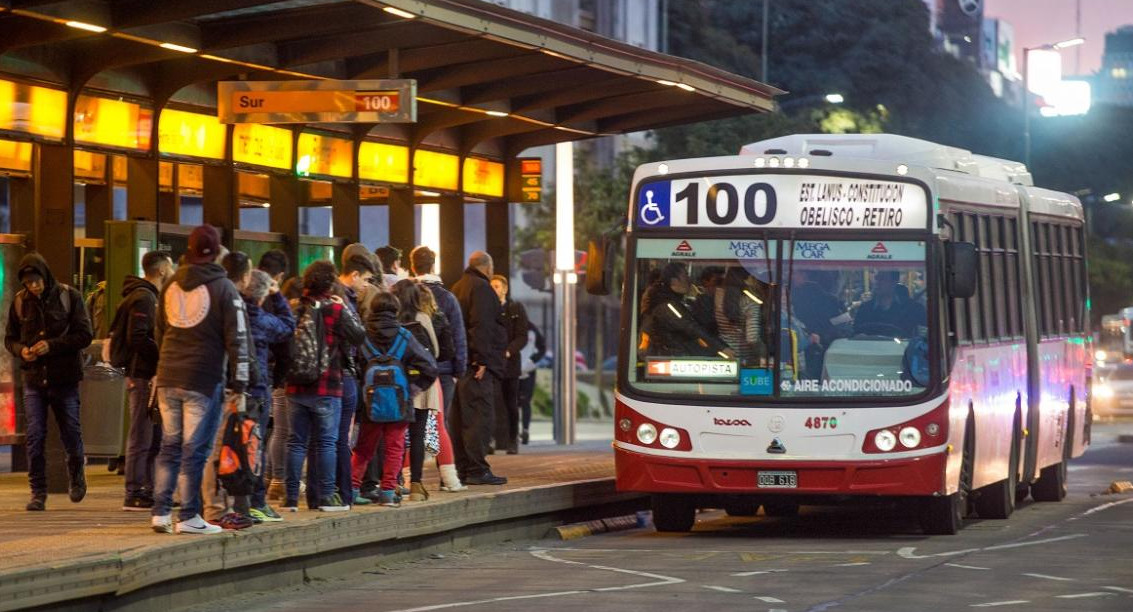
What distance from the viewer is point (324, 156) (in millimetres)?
20844

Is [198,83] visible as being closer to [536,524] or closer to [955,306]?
[536,524]

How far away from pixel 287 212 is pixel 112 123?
10.3 ft

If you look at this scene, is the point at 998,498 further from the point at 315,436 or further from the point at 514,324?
the point at 315,436

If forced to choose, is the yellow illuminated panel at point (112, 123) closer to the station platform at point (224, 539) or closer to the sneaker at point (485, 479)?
the station platform at point (224, 539)

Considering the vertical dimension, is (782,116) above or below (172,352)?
above

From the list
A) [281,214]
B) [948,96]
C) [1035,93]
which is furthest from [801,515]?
[1035,93]

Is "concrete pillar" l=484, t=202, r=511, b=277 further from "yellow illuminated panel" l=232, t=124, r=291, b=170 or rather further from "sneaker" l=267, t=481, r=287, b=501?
"sneaker" l=267, t=481, r=287, b=501

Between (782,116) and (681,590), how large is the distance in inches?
1447

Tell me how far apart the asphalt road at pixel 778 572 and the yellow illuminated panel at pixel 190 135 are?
5.26m

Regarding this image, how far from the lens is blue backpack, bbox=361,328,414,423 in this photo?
45.2 ft

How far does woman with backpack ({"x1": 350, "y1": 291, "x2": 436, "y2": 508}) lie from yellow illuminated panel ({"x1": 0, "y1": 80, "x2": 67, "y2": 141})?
395 centimetres

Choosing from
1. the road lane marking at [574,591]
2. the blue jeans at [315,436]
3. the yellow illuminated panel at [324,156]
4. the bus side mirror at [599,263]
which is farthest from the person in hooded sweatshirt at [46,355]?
the yellow illuminated panel at [324,156]

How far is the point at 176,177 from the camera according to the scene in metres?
19.3

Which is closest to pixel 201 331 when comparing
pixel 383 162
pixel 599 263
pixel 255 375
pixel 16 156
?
pixel 255 375
